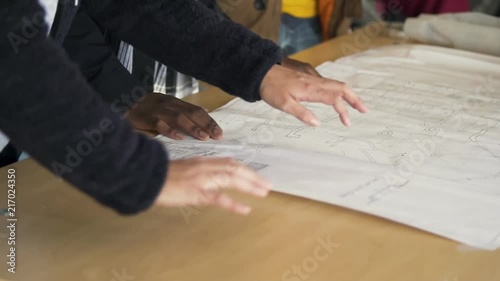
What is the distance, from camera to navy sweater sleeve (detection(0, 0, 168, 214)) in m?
0.56

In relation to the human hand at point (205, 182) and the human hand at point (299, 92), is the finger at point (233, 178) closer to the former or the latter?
the human hand at point (205, 182)

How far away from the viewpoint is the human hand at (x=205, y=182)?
0.61m

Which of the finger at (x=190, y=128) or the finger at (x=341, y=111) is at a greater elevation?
Result: the finger at (x=341, y=111)

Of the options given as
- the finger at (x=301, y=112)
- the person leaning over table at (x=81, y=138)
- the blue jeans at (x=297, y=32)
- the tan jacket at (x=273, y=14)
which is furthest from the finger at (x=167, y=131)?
the blue jeans at (x=297, y=32)

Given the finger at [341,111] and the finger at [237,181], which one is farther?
the finger at [341,111]

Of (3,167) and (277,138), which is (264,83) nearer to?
(277,138)

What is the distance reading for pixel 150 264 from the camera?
70 cm

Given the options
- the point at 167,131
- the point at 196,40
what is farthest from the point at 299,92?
the point at 167,131

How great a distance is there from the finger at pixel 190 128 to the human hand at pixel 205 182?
35 centimetres

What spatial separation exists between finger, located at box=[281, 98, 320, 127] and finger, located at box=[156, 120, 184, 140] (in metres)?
0.24

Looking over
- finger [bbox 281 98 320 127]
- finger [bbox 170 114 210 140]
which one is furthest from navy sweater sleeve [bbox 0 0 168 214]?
finger [bbox 170 114 210 140]

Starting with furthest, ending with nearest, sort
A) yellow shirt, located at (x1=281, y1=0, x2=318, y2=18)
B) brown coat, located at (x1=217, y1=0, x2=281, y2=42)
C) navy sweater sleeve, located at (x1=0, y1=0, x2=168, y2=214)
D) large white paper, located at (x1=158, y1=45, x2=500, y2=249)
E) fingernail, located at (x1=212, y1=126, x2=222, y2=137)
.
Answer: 1. yellow shirt, located at (x1=281, y1=0, x2=318, y2=18)
2. brown coat, located at (x1=217, y1=0, x2=281, y2=42)
3. fingernail, located at (x1=212, y1=126, x2=222, y2=137)
4. large white paper, located at (x1=158, y1=45, x2=500, y2=249)
5. navy sweater sleeve, located at (x1=0, y1=0, x2=168, y2=214)

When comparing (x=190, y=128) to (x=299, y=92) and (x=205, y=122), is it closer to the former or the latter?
(x=205, y=122)

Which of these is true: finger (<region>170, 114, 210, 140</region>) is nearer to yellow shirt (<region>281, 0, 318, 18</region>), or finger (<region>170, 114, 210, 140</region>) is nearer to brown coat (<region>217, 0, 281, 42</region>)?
brown coat (<region>217, 0, 281, 42</region>)
